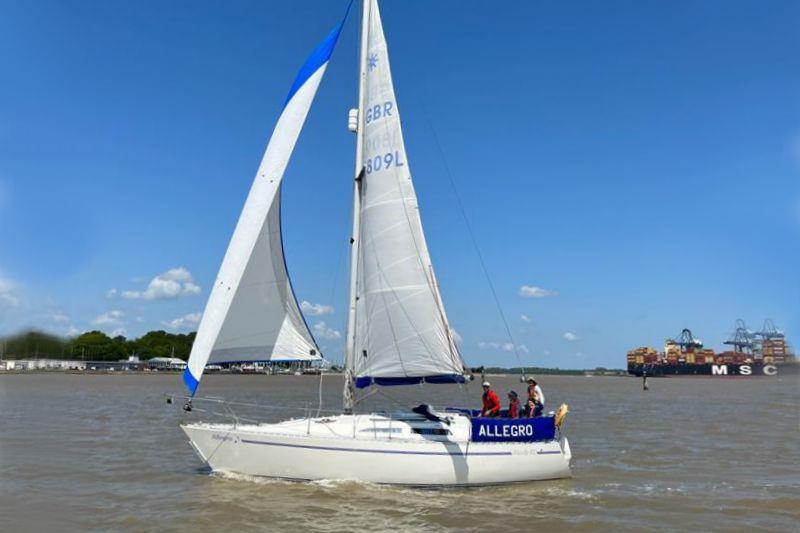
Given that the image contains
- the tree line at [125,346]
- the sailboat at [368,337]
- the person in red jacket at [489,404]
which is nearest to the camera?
the sailboat at [368,337]

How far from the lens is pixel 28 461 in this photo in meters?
17.0

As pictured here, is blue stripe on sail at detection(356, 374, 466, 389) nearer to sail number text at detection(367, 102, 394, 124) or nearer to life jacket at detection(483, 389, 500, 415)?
life jacket at detection(483, 389, 500, 415)

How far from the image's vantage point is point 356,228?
15.4m

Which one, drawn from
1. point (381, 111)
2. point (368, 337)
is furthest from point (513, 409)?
point (381, 111)

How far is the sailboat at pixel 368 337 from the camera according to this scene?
13148mm

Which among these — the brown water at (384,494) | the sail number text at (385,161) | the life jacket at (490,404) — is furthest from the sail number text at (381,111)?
the brown water at (384,494)

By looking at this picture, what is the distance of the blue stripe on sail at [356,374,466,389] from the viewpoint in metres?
15.0

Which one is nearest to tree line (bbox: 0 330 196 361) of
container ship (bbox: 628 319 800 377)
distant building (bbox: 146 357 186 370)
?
distant building (bbox: 146 357 186 370)

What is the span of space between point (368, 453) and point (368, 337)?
10.1 feet

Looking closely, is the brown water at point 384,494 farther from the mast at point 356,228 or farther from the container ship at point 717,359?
the container ship at point 717,359

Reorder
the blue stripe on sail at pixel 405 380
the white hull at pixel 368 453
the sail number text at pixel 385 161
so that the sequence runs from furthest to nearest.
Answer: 1. the sail number text at pixel 385 161
2. the blue stripe on sail at pixel 405 380
3. the white hull at pixel 368 453

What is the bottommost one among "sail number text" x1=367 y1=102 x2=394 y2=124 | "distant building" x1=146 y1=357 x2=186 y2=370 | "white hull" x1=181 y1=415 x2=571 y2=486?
"distant building" x1=146 y1=357 x2=186 y2=370

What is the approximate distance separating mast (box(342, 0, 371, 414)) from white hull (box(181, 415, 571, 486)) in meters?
0.92

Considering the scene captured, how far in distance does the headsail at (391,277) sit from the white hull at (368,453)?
1465 mm
